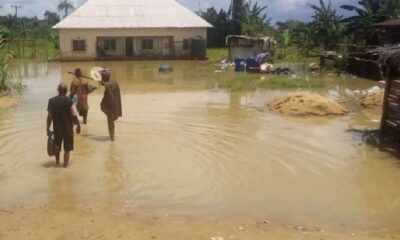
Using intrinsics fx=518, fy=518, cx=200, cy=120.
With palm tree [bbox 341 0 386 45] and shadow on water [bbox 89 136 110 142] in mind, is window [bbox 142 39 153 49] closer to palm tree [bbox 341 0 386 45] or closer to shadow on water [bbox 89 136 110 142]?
palm tree [bbox 341 0 386 45]

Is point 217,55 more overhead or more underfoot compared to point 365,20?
more underfoot

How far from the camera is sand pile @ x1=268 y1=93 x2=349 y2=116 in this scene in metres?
14.1

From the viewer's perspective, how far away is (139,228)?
6.21 metres

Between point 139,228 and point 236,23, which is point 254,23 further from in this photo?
point 139,228

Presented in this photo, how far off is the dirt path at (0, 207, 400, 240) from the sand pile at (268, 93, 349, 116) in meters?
7.94

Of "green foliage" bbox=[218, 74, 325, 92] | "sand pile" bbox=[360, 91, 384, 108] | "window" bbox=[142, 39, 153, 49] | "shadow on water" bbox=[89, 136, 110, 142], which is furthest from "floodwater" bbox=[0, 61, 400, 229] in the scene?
"window" bbox=[142, 39, 153, 49]

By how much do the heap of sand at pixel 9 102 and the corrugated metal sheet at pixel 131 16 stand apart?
19.4 metres

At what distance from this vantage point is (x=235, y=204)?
728 centimetres

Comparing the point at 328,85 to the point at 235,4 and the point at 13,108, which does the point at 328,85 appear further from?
the point at 235,4

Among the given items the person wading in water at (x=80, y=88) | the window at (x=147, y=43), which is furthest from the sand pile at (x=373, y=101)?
the window at (x=147, y=43)

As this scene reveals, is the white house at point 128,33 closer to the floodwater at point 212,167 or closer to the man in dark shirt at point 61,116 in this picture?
the floodwater at point 212,167

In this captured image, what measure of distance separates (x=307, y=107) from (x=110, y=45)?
2504cm

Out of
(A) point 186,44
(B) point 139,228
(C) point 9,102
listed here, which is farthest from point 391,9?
(B) point 139,228

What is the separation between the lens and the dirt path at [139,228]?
6000 millimetres
